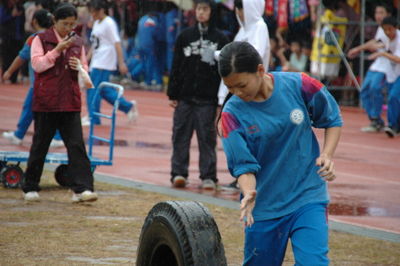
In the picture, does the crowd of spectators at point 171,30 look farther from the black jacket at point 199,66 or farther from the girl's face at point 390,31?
the black jacket at point 199,66

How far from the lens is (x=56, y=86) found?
9.36m

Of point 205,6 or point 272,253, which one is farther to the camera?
point 205,6

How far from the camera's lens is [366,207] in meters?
9.98

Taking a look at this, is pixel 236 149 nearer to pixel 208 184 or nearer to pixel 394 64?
A: pixel 208 184

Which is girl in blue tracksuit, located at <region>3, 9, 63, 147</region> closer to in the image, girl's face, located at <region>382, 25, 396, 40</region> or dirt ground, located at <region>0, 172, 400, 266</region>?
dirt ground, located at <region>0, 172, 400, 266</region>

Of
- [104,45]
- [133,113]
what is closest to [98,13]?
[104,45]

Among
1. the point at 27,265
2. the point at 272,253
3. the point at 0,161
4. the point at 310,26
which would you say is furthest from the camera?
the point at 310,26

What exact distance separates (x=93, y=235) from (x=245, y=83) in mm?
3460

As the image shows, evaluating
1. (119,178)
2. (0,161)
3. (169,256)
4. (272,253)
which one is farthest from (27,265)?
(119,178)

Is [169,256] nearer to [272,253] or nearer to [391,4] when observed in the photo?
[272,253]

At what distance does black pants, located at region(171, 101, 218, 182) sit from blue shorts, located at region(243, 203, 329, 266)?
5.54m

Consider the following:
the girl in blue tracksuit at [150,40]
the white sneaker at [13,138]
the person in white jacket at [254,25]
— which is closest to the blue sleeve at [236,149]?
the person in white jacket at [254,25]

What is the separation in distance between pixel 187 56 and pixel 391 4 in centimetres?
1027

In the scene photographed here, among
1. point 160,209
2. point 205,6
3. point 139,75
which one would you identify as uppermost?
point 205,6
